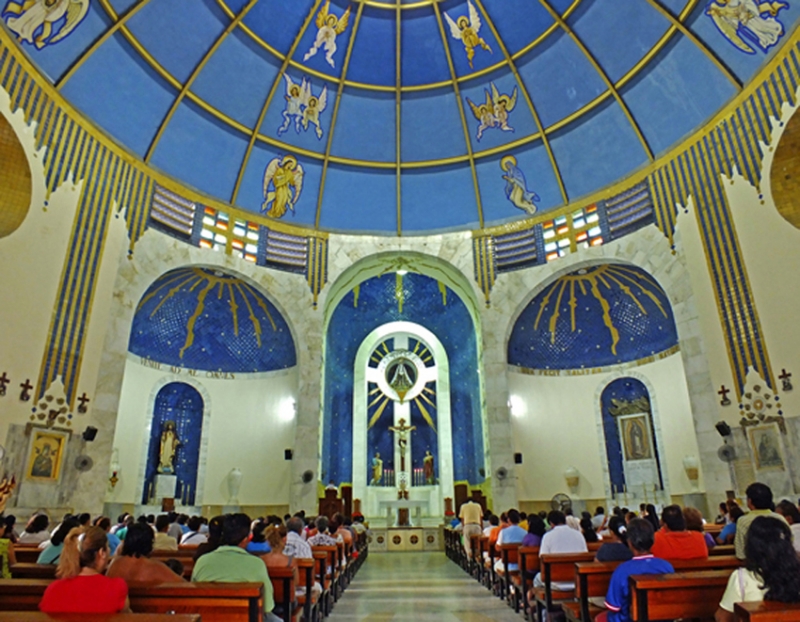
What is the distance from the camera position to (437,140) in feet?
52.7

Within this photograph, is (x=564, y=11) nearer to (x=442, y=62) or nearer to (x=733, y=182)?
(x=442, y=62)

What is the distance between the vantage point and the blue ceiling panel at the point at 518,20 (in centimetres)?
1355

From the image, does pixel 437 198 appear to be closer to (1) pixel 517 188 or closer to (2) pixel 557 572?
(1) pixel 517 188

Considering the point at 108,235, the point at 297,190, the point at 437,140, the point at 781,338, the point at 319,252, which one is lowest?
the point at 781,338

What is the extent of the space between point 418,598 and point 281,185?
39.0ft

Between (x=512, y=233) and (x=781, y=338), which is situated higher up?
(x=512, y=233)

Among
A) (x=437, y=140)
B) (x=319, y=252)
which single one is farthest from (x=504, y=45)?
(x=319, y=252)

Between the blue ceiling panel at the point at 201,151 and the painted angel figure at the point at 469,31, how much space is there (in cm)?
641

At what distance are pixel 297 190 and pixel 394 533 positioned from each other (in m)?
10.5

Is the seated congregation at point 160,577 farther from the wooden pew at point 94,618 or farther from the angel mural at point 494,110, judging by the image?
the angel mural at point 494,110

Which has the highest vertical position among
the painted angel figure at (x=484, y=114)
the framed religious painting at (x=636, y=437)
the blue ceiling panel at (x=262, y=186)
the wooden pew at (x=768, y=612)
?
the painted angel figure at (x=484, y=114)

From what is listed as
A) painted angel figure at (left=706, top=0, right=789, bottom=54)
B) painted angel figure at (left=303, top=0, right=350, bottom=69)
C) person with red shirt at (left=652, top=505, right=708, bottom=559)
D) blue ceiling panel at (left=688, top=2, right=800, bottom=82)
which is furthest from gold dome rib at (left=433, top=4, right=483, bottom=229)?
person with red shirt at (left=652, top=505, right=708, bottom=559)

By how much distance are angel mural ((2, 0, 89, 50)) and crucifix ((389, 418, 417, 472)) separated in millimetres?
13841

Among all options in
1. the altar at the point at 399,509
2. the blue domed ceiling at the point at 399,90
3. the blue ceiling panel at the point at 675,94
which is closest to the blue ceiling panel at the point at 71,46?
the blue domed ceiling at the point at 399,90
